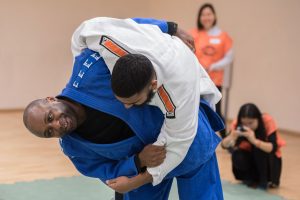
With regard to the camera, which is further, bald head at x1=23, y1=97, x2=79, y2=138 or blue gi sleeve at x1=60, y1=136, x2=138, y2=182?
blue gi sleeve at x1=60, y1=136, x2=138, y2=182

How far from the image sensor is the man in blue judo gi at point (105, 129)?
1.63 metres

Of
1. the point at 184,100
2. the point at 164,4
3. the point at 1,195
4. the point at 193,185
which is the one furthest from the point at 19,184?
the point at 164,4

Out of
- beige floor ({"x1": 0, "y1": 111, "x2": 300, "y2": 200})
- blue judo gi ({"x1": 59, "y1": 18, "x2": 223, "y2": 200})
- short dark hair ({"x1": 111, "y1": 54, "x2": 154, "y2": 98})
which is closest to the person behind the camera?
short dark hair ({"x1": 111, "y1": 54, "x2": 154, "y2": 98})

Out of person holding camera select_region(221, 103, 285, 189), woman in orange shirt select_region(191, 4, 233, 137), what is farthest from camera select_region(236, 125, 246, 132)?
woman in orange shirt select_region(191, 4, 233, 137)

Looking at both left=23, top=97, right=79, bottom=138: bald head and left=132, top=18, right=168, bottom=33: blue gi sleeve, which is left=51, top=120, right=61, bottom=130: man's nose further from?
left=132, top=18, right=168, bottom=33: blue gi sleeve

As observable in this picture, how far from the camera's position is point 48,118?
160 cm

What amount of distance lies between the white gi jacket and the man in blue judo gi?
71mm

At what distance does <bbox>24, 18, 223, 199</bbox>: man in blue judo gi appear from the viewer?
1634 millimetres

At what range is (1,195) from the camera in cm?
327

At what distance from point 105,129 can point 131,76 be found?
1.15ft

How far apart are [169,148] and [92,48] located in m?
0.45

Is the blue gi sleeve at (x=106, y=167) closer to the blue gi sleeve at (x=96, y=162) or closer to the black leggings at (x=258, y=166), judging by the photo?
the blue gi sleeve at (x=96, y=162)

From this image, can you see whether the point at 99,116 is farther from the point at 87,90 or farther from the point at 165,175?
the point at 165,175

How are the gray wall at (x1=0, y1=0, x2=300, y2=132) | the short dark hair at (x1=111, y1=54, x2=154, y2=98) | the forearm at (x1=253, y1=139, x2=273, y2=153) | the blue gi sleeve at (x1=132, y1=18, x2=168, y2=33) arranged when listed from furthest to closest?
the gray wall at (x1=0, y1=0, x2=300, y2=132)
the forearm at (x1=253, y1=139, x2=273, y2=153)
the blue gi sleeve at (x1=132, y1=18, x2=168, y2=33)
the short dark hair at (x1=111, y1=54, x2=154, y2=98)
